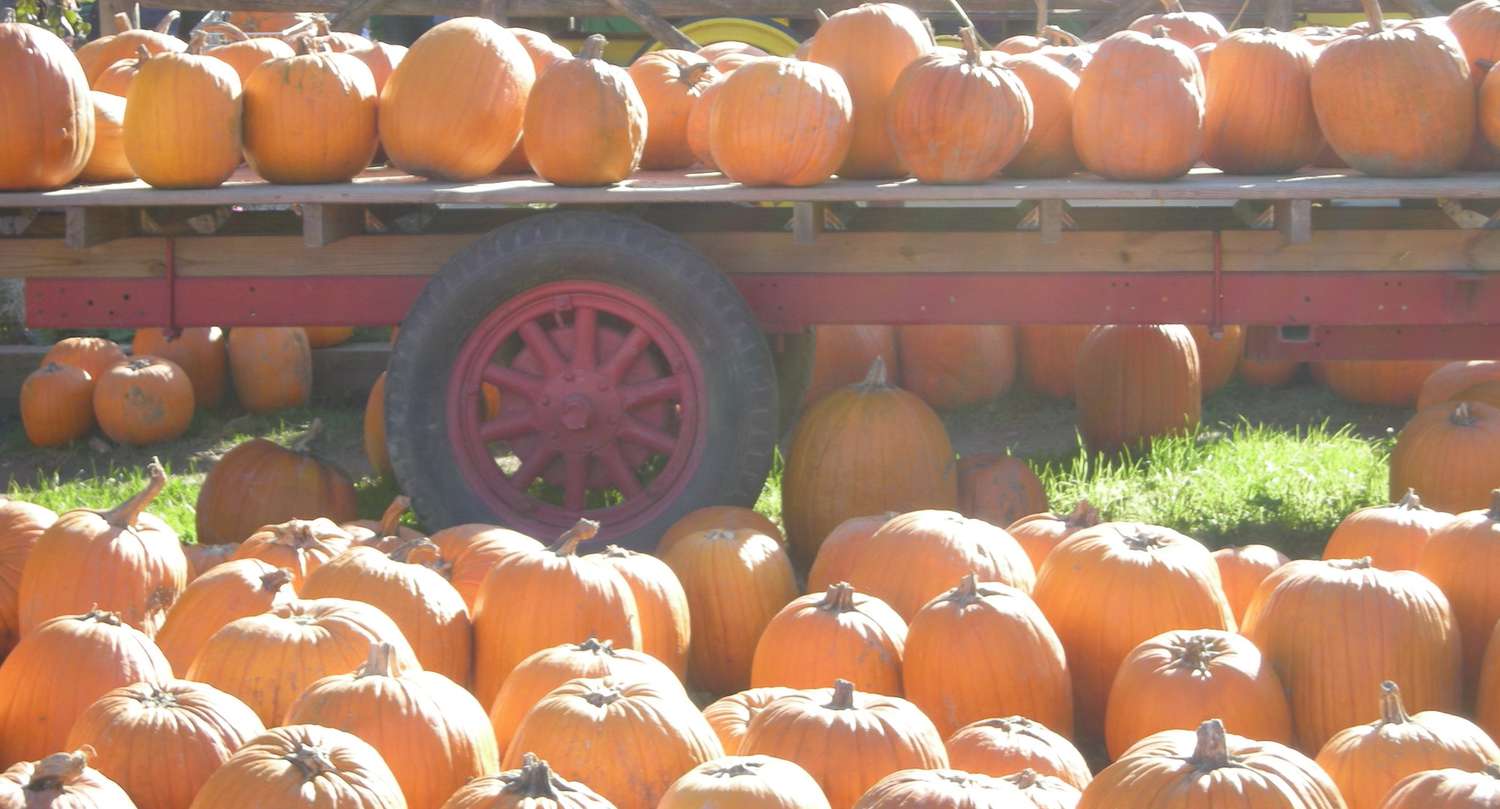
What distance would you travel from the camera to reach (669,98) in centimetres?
546

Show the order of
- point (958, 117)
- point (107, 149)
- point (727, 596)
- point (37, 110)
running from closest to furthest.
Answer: point (727, 596) → point (958, 117) → point (37, 110) → point (107, 149)

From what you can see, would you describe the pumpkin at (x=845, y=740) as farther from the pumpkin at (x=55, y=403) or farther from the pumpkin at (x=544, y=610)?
the pumpkin at (x=55, y=403)

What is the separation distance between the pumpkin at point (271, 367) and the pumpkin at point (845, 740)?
4994 millimetres

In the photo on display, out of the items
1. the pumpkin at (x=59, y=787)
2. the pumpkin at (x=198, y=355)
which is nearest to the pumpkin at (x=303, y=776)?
the pumpkin at (x=59, y=787)

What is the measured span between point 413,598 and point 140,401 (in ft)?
12.7

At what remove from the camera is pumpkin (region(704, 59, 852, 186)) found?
456 centimetres

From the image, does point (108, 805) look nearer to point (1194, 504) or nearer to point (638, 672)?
point (638, 672)

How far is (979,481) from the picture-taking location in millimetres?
5055

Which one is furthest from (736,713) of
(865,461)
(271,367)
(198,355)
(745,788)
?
(198,355)

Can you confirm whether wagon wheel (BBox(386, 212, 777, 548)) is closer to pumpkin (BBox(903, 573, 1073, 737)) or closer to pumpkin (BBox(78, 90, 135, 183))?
pumpkin (BBox(78, 90, 135, 183))

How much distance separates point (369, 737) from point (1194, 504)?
333cm

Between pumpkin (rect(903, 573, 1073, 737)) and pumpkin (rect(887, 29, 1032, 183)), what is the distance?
5.34 feet

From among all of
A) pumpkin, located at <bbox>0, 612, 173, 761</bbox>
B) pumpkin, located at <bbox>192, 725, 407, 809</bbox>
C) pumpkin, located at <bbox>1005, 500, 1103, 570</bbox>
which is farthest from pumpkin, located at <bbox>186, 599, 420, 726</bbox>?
pumpkin, located at <bbox>1005, 500, 1103, 570</bbox>

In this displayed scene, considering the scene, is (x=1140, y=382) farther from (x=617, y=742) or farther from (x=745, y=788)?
Result: (x=745, y=788)
